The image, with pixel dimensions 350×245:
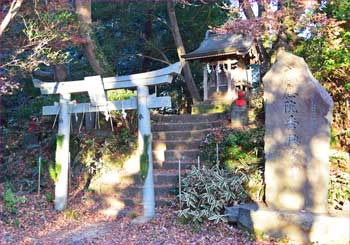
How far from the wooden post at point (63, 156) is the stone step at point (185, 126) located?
3.14m

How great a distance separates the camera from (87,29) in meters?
9.62

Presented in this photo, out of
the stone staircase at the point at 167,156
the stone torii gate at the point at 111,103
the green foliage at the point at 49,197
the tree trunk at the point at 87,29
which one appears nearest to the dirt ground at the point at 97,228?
the green foliage at the point at 49,197

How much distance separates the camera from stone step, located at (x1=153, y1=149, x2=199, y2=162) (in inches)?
348

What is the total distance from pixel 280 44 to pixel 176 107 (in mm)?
8705

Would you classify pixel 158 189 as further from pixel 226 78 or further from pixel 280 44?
pixel 226 78

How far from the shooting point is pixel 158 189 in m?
7.75

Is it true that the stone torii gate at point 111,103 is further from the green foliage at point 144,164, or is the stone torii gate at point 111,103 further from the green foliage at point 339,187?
the green foliage at point 339,187

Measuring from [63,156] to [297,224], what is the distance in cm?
483

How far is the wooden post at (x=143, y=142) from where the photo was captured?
21.9 ft

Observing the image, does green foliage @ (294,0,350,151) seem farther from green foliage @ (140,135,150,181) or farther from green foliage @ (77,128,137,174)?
green foliage @ (77,128,137,174)

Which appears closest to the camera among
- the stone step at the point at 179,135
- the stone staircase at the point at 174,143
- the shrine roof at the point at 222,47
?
the stone staircase at the point at 174,143

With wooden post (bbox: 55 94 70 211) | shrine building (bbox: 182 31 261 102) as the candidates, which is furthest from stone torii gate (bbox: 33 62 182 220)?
shrine building (bbox: 182 31 261 102)

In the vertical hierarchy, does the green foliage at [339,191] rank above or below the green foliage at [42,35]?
below

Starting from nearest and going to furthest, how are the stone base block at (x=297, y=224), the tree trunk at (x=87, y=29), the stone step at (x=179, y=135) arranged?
the stone base block at (x=297, y=224), the tree trunk at (x=87, y=29), the stone step at (x=179, y=135)
